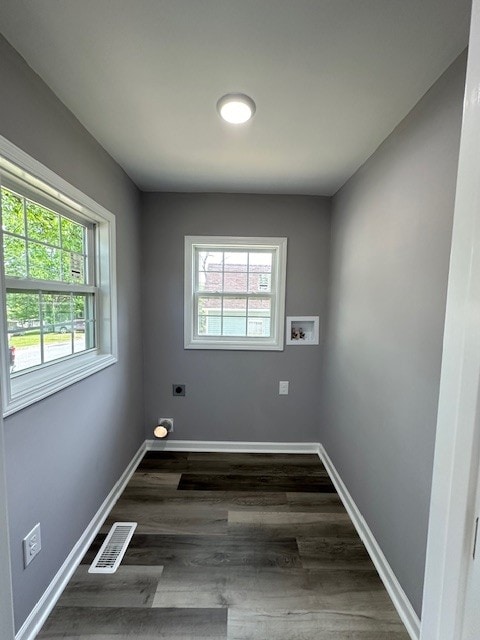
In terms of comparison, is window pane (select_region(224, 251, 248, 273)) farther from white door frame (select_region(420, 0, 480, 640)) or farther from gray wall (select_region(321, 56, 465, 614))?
white door frame (select_region(420, 0, 480, 640))

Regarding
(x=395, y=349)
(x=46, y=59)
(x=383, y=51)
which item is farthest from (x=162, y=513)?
(x=383, y=51)

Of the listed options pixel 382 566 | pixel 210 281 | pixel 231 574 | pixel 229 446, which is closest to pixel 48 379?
pixel 231 574

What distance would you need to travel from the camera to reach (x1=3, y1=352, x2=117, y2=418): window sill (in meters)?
1.12

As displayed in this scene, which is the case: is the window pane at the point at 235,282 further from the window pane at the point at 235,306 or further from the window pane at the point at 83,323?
the window pane at the point at 83,323

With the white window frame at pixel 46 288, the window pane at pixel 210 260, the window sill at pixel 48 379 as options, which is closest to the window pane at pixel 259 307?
the window pane at pixel 210 260

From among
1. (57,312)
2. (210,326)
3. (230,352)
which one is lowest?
(230,352)

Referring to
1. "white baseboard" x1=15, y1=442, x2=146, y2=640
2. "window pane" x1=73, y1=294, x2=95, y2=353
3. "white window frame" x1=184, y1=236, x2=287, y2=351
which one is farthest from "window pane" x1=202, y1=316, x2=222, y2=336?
"white baseboard" x1=15, y1=442, x2=146, y2=640

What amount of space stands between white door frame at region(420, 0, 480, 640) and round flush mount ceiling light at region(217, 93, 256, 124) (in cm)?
98

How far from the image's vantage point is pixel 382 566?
148 centimetres

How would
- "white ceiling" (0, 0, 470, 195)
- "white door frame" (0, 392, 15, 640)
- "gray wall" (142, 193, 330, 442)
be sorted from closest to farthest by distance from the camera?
"white door frame" (0, 392, 15, 640)
"white ceiling" (0, 0, 470, 195)
"gray wall" (142, 193, 330, 442)

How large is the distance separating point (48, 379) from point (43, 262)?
1.94 ft

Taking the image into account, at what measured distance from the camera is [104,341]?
1966 millimetres

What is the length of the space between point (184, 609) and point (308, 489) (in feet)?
3.83

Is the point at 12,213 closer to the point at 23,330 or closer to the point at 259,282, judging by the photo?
the point at 23,330
